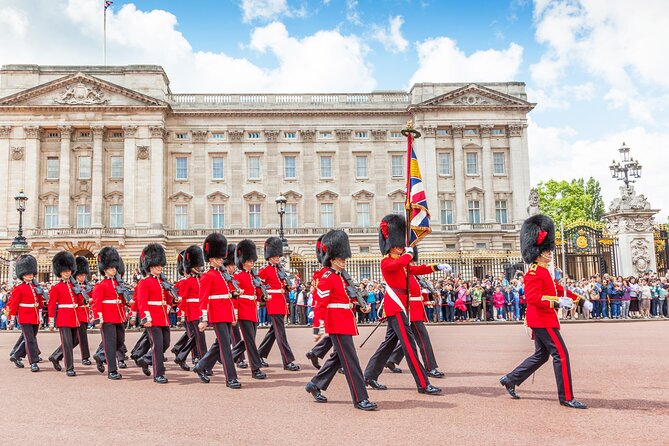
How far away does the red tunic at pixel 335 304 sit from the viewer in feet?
23.2

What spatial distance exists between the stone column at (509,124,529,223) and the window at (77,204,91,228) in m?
30.0

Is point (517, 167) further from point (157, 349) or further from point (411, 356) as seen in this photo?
point (411, 356)

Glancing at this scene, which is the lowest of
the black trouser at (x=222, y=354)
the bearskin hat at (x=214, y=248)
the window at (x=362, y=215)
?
the black trouser at (x=222, y=354)

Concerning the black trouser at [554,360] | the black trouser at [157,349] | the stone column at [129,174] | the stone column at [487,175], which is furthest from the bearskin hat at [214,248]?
the stone column at [487,175]

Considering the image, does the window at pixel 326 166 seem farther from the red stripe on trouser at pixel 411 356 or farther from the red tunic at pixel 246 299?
the red stripe on trouser at pixel 411 356

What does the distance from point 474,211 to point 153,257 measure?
36978 mm

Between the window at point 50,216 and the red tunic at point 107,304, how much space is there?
35.8 meters

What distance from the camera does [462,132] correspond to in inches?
1758

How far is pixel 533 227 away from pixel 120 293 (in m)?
6.65

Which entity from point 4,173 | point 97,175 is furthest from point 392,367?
point 4,173

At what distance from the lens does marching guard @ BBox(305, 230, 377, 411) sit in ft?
22.4

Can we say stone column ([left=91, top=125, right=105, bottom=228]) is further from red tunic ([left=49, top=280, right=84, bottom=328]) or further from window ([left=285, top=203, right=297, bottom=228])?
red tunic ([left=49, top=280, right=84, bottom=328])

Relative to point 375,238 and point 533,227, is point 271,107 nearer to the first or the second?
point 375,238

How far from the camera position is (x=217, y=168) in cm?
4462
